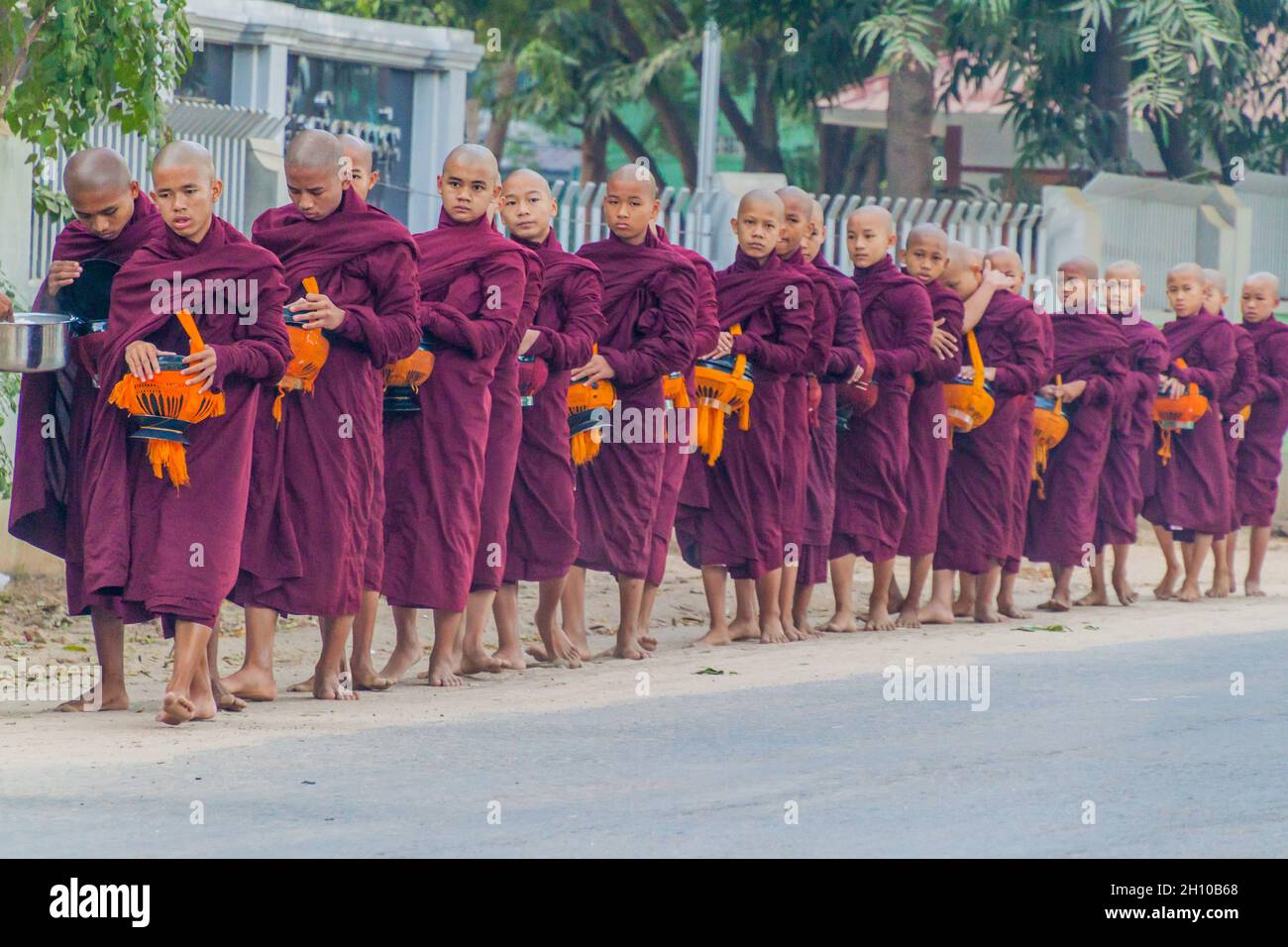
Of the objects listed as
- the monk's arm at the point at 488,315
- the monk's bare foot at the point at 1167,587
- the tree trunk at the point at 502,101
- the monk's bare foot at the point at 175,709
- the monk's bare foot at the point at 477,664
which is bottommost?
the monk's bare foot at the point at 1167,587

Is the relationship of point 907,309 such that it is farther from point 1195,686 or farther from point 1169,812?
point 1169,812

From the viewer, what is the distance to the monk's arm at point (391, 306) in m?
8.15

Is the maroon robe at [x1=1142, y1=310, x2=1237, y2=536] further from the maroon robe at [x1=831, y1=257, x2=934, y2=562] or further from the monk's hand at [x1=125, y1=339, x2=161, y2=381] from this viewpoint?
the monk's hand at [x1=125, y1=339, x2=161, y2=381]

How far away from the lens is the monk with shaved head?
8094 millimetres

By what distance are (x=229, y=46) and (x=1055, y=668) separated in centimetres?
1008

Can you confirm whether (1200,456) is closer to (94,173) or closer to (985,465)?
(985,465)

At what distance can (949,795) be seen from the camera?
21.8 feet

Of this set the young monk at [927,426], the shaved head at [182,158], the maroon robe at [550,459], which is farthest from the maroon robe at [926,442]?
the shaved head at [182,158]

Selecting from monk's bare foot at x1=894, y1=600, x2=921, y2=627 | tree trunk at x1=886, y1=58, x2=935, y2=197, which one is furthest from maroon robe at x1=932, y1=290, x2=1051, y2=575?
tree trunk at x1=886, y1=58, x2=935, y2=197

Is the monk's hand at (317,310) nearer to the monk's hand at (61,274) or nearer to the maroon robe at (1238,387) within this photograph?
the monk's hand at (61,274)

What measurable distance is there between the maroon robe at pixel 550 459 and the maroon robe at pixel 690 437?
66cm

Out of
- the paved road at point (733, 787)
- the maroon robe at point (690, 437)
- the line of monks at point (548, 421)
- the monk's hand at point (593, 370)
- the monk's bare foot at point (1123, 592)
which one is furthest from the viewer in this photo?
the monk's bare foot at point (1123, 592)

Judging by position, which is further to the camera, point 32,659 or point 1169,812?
point 32,659

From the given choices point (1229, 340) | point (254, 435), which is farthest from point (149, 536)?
point (1229, 340)
